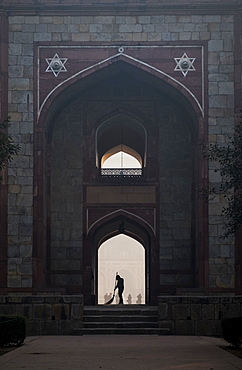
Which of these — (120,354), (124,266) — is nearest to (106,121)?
(120,354)

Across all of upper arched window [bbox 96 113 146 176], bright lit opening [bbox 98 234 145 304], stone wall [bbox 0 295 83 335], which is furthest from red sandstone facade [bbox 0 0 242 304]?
bright lit opening [bbox 98 234 145 304]

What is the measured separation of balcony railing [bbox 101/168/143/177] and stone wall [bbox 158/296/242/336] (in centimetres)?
564

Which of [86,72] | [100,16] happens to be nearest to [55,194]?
[86,72]

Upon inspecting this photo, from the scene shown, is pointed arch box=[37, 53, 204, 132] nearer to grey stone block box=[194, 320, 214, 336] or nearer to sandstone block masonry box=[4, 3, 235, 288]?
sandstone block masonry box=[4, 3, 235, 288]

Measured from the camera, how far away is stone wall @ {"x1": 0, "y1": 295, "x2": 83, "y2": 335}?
54.2 feet

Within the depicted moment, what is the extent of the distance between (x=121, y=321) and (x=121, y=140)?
25.4ft

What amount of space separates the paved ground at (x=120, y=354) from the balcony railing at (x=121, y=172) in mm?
7066

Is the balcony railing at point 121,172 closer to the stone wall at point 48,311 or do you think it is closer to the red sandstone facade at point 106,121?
the red sandstone facade at point 106,121

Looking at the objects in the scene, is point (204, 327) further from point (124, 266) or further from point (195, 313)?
point (124, 266)

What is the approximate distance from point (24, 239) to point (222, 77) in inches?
239

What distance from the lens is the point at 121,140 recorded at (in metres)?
23.8

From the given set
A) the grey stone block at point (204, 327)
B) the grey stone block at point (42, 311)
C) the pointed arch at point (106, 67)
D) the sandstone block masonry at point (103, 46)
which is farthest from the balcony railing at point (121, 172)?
the grey stone block at point (204, 327)

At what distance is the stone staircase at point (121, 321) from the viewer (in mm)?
16594

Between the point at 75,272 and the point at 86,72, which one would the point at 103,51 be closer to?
the point at 86,72
